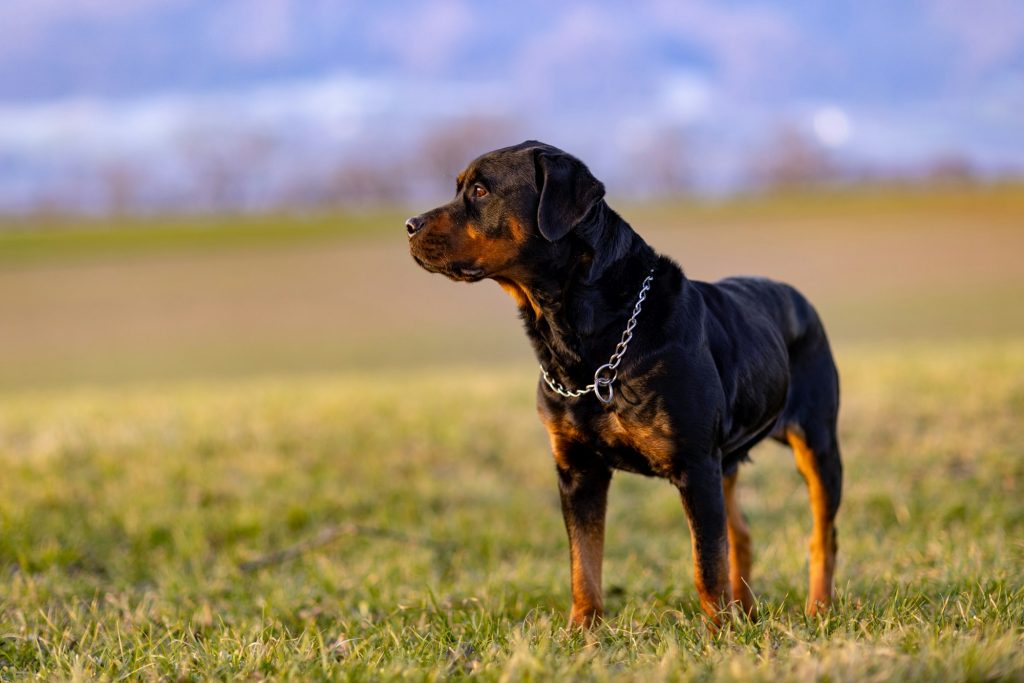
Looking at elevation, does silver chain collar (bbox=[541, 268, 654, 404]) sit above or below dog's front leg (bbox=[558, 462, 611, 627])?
above

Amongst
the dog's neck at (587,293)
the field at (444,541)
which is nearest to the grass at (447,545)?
the field at (444,541)

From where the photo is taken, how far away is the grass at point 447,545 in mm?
3336

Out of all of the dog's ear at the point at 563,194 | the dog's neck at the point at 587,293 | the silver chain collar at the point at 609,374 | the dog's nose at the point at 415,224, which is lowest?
the silver chain collar at the point at 609,374

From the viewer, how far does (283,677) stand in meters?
3.15

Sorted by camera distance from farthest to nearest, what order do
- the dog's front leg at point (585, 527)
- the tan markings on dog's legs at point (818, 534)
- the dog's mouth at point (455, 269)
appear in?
1. the tan markings on dog's legs at point (818, 534)
2. the dog's front leg at point (585, 527)
3. the dog's mouth at point (455, 269)

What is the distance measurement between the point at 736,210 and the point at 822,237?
856 cm

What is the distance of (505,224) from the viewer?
12.6ft

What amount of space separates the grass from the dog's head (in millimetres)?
1366

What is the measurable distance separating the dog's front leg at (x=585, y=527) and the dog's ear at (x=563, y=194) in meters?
0.97

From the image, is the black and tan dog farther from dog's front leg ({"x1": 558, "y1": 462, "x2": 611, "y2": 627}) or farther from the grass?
the grass

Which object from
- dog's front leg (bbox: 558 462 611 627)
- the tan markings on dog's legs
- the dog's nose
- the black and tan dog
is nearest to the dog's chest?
the black and tan dog

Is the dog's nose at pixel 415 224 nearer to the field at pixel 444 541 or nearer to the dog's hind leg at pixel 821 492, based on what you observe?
the field at pixel 444 541

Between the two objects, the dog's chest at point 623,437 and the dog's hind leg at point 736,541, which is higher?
the dog's chest at point 623,437

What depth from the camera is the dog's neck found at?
383 cm
